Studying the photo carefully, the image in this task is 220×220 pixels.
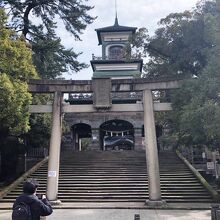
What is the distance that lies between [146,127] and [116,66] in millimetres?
19434

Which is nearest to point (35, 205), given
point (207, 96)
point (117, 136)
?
point (207, 96)

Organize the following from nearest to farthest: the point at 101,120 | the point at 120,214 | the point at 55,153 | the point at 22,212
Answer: the point at 22,212
the point at 120,214
the point at 55,153
the point at 101,120

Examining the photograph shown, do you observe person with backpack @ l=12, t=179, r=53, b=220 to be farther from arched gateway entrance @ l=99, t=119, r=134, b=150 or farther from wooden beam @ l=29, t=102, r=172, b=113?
arched gateway entrance @ l=99, t=119, r=134, b=150

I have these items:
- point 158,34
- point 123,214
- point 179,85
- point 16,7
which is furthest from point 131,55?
point 16,7

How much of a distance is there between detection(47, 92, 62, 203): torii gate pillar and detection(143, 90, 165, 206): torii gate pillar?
4062 mm

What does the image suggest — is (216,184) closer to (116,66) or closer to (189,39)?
(189,39)

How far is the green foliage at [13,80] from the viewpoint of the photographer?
14.4m

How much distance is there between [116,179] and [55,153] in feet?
15.8

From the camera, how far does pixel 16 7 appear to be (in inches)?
1020

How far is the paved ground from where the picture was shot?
12992mm

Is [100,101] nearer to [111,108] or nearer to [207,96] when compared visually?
[111,108]

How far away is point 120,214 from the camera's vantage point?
13781mm

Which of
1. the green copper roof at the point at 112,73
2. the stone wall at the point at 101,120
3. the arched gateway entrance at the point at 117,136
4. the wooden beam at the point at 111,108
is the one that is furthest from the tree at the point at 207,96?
the green copper roof at the point at 112,73

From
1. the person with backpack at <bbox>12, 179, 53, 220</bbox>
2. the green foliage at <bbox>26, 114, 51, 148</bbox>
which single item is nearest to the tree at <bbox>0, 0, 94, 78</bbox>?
the green foliage at <bbox>26, 114, 51, 148</bbox>
